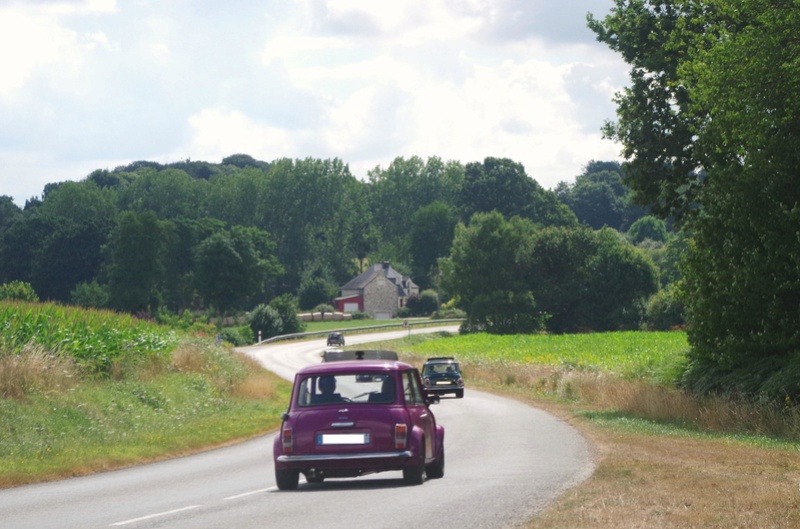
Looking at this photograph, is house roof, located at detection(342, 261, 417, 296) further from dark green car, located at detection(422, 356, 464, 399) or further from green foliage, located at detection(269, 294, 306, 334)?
dark green car, located at detection(422, 356, 464, 399)

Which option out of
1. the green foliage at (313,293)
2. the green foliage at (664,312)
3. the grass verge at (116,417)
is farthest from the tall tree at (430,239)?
the grass verge at (116,417)

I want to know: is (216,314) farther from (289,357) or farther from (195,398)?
(195,398)

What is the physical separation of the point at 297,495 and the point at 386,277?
156 meters

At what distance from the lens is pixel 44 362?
29.1 meters

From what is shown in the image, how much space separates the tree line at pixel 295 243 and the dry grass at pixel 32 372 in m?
88.5

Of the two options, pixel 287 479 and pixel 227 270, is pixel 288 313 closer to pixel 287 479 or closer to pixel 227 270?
pixel 227 270

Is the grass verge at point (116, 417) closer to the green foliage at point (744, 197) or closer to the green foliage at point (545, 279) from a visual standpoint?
the green foliage at point (744, 197)

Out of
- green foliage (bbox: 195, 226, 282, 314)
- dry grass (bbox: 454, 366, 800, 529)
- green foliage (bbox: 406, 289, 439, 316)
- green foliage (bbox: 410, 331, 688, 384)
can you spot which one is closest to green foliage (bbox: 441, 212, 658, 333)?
green foliage (bbox: 410, 331, 688, 384)

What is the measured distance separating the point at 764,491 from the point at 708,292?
18.7 m

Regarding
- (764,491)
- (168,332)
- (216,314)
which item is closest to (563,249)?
(216,314)

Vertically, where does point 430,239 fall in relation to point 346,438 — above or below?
above

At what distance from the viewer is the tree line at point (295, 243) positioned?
120375 mm

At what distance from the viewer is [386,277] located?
172000mm

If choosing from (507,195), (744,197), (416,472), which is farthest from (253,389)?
(507,195)
